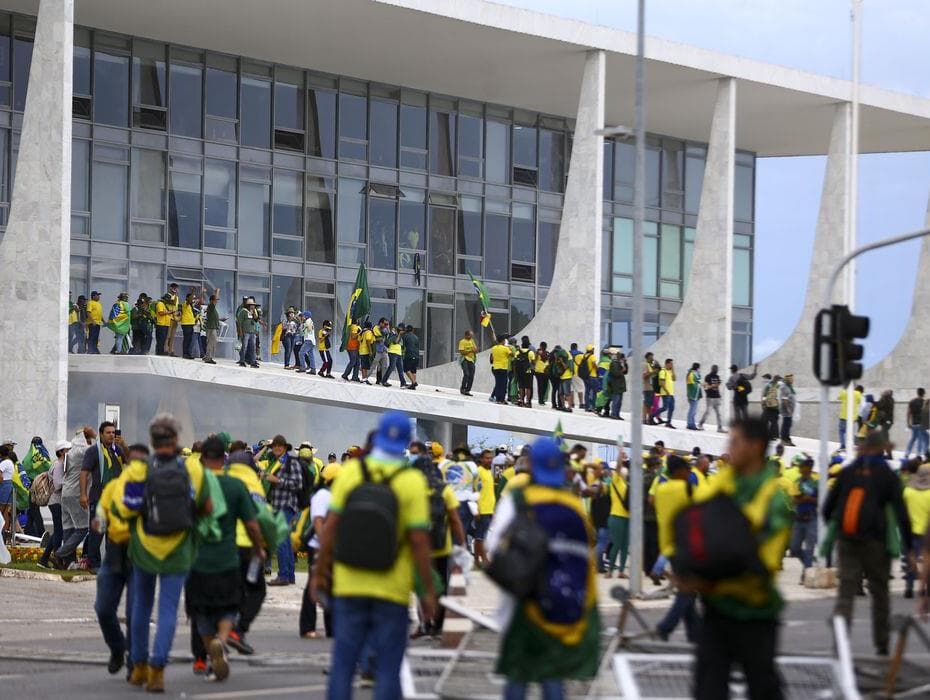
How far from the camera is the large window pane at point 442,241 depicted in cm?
4550

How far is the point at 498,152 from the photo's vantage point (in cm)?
4694

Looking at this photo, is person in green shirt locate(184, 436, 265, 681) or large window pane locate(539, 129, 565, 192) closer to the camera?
person in green shirt locate(184, 436, 265, 681)

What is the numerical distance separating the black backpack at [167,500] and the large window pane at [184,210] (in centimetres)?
3042

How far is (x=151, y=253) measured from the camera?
39.8m

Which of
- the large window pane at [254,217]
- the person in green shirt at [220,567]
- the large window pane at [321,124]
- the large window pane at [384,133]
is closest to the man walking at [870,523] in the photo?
the person in green shirt at [220,567]

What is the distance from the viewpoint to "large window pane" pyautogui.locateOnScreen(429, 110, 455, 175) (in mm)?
45594

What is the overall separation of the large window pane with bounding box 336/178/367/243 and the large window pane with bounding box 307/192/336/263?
0.94 ft

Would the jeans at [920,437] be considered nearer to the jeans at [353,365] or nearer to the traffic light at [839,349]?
the jeans at [353,365]

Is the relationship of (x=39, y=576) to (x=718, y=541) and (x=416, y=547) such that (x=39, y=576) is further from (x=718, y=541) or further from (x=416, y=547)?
(x=718, y=541)

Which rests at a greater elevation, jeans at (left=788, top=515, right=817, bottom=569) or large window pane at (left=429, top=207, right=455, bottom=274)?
large window pane at (left=429, top=207, right=455, bottom=274)

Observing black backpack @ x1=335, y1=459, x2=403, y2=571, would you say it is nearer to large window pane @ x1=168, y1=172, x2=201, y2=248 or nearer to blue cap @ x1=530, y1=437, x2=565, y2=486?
blue cap @ x1=530, y1=437, x2=565, y2=486

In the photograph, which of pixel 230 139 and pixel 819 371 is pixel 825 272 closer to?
pixel 230 139

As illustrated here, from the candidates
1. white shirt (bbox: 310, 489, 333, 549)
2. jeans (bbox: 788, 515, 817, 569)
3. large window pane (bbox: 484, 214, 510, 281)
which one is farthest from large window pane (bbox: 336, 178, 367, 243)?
white shirt (bbox: 310, 489, 333, 549)

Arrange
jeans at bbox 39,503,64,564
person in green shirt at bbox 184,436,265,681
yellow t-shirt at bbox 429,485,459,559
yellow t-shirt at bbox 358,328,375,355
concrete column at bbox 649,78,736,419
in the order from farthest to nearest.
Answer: concrete column at bbox 649,78,736,419, yellow t-shirt at bbox 358,328,375,355, jeans at bbox 39,503,64,564, yellow t-shirt at bbox 429,485,459,559, person in green shirt at bbox 184,436,265,681
